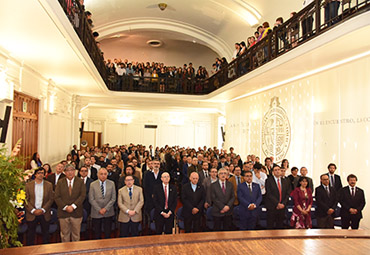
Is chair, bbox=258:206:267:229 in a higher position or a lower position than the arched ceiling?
lower

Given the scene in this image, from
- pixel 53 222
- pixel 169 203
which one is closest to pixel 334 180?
pixel 169 203

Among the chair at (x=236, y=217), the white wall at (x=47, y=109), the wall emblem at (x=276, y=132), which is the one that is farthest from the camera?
the wall emblem at (x=276, y=132)

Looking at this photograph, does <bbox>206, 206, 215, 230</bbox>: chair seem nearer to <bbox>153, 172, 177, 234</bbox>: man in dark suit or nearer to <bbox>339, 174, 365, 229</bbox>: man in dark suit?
<bbox>153, 172, 177, 234</bbox>: man in dark suit

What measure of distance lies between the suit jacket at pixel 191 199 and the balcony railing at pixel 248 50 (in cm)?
416

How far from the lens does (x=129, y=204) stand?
5.16m

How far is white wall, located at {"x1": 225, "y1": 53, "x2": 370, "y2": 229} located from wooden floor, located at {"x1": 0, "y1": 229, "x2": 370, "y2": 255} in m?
5.39

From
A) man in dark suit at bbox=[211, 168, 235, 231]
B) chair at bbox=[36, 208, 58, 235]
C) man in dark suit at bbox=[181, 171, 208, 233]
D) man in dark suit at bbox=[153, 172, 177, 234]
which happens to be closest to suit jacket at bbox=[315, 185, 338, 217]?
man in dark suit at bbox=[211, 168, 235, 231]

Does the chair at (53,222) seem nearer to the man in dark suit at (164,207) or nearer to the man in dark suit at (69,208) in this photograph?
the man in dark suit at (69,208)

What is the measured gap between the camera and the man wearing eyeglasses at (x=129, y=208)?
201 inches

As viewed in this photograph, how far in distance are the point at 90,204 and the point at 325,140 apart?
681 centimetres

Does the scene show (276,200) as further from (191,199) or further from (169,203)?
(169,203)

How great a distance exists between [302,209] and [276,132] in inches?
250

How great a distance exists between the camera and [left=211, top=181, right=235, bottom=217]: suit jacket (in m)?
5.52

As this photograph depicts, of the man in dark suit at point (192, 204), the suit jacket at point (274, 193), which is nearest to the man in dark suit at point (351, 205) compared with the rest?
the suit jacket at point (274, 193)
